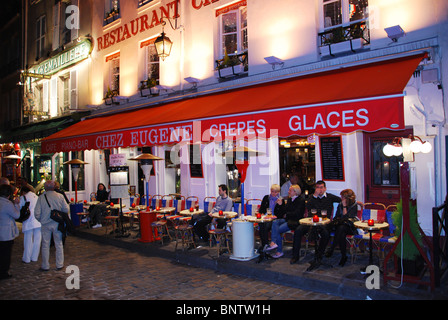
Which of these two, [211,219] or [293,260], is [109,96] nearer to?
[211,219]

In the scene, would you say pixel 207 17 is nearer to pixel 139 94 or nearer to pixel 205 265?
pixel 139 94

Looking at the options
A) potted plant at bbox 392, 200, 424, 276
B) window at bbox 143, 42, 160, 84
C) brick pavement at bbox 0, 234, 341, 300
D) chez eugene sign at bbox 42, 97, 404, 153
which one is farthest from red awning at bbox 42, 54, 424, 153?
window at bbox 143, 42, 160, 84

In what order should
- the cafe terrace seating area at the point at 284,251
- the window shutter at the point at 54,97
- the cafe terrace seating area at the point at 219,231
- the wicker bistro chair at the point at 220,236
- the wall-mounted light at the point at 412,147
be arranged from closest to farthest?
the cafe terrace seating area at the point at 284,251, the wall-mounted light at the point at 412,147, the cafe terrace seating area at the point at 219,231, the wicker bistro chair at the point at 220,236, the window shutter at the point at 54,97

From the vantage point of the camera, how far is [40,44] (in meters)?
17.6

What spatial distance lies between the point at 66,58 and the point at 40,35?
3.96 metres

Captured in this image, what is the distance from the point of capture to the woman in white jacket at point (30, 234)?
725 cm

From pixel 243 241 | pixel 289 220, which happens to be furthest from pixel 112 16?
pixel 289 220

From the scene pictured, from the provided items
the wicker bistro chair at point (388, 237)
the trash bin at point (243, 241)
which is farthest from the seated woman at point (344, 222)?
the trash bin at point (243, 241)

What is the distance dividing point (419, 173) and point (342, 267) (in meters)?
2.25

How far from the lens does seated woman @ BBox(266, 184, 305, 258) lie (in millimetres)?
6602

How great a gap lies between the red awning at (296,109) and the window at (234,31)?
1.62 metres

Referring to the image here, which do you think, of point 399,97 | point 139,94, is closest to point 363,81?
point 399,97

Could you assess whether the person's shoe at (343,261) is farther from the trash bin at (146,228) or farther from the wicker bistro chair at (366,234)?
the trash bin at (146,228)

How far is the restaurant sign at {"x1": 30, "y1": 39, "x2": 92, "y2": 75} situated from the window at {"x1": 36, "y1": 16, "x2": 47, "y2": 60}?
3.19ft
